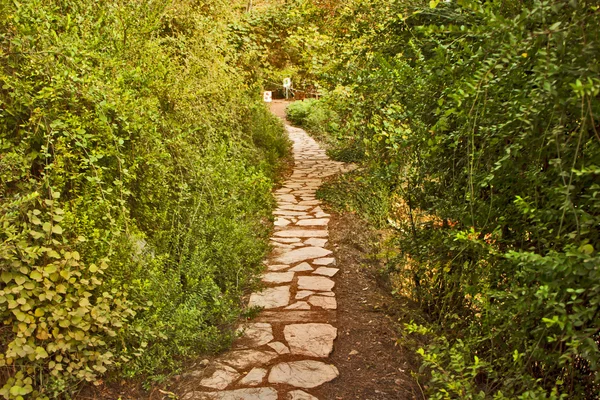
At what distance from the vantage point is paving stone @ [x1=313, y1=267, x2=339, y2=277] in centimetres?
462

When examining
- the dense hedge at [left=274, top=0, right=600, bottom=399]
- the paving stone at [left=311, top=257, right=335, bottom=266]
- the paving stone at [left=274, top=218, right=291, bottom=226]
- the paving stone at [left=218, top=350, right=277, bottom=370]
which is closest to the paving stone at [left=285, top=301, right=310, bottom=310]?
the paving stone at [left=218, top=350, right=277, bottom=370]

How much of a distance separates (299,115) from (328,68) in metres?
12.2

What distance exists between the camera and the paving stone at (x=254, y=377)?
2.89 metres

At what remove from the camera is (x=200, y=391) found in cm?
282

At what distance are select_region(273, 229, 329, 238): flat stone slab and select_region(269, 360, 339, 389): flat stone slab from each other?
2.73 m

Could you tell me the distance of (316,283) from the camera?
4.42m

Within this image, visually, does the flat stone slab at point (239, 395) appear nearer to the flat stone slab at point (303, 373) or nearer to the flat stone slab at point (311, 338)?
the flat stone slab at point (303, 373)

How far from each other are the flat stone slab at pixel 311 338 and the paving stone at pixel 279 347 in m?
0.04

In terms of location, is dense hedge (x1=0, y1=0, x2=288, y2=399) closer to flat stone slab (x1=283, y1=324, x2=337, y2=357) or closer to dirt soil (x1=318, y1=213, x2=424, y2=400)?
flat stone slab (x1=283, y1=324, x2=337, y2=357)

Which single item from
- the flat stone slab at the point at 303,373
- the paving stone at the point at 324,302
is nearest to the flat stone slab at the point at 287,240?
the paving stone at the point at 324,302

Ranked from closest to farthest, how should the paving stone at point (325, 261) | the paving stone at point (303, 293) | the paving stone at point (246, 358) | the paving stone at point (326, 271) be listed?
1. the paving stone at point (246, 358)
2. the paving stone at point (303, 293)
3. the paving stone at point (326, 271)
4. the paving stone at point (325, 261)

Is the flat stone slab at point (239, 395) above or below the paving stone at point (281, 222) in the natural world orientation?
below

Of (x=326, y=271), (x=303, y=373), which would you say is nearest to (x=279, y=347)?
(x=303, y=373)

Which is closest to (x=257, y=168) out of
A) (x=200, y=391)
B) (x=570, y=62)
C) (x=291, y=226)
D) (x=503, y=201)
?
(x=291, y=226)
